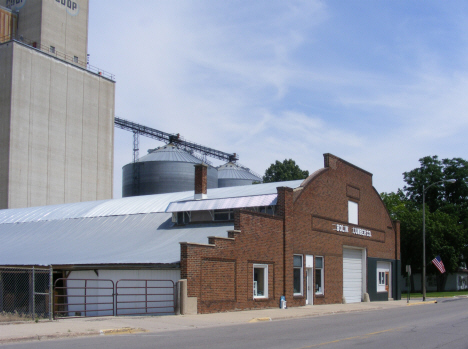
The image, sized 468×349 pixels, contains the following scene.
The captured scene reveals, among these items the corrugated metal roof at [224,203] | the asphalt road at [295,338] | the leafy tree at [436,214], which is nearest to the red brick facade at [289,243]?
the corrugated metal roof at [224,203]

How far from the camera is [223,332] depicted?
17.4 meters

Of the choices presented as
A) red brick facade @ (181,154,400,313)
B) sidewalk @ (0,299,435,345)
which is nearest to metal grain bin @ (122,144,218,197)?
red brick facade @ (181,154,400,313)

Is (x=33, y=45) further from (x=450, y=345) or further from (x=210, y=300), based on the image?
(x=450, y=345)

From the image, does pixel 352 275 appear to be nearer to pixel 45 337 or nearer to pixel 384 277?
pixel 384 277

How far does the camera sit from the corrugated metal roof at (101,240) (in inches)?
1059

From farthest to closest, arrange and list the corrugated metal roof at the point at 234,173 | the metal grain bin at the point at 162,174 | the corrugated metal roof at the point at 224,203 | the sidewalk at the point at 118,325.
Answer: the corrugated metal roof at the point at 234,173 < the metal grain bin at the point at 162,174 < the corrugated metal roof at the point at 224,203 < the sidewalk at the point at 118,325

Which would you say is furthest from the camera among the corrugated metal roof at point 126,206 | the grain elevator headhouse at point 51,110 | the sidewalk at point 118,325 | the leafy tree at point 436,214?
the leafy tree at point 436,214

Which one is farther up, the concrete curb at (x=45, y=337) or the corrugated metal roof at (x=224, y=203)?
the corrugated metal roof at (x=224, y=203)

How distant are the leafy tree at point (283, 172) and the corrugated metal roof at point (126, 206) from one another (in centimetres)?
3736

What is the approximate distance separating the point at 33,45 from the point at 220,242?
45.2 m

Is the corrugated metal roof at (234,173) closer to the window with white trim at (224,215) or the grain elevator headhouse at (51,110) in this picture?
the grain elevator headhouse at (51,110)

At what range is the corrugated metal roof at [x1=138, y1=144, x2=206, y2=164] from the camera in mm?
60344

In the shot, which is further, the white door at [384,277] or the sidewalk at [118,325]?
the white door at [384,277]

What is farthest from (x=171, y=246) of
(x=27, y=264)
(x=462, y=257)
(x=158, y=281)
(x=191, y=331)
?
(x=462, y=257)
